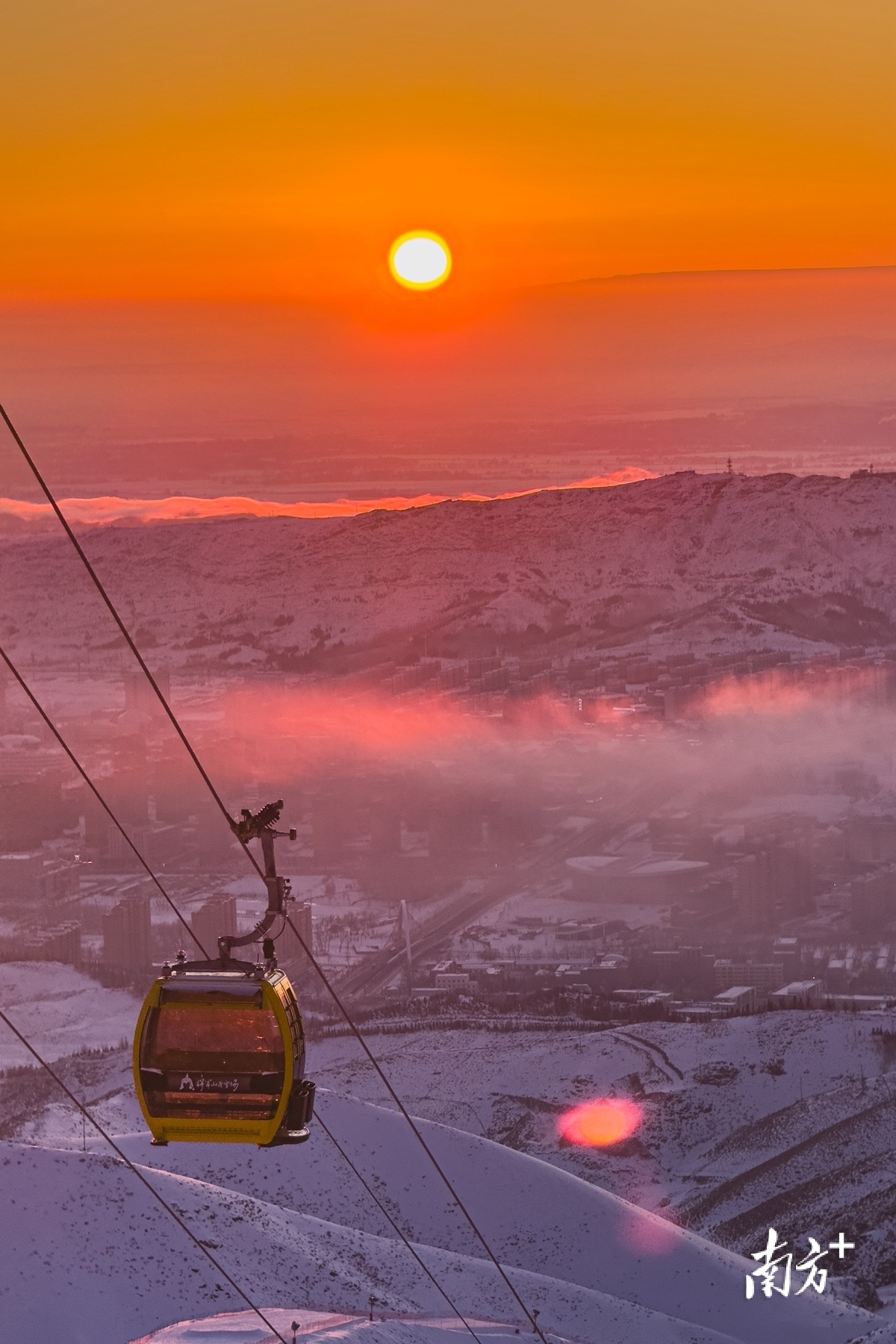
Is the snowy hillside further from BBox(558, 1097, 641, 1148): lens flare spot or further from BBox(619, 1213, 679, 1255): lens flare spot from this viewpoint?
BBox(558, 1097, 641, 1148): lens flare spot

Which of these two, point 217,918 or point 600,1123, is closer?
point 600,1123

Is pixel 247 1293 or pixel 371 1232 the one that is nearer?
pixel 247 1293

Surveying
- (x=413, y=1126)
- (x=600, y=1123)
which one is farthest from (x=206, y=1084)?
(x=600, y=1123)

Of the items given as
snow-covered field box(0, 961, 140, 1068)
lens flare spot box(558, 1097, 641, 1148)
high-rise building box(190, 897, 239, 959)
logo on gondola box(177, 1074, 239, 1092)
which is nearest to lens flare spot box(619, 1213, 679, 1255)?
lens flare spot box(558, 1097, 641, 1148)

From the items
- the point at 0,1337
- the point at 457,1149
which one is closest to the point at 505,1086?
the point at 457,1149

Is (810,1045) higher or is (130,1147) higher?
(810,1045)

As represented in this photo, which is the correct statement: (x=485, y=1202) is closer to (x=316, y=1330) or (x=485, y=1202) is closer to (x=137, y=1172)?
(x=316, y=1330)

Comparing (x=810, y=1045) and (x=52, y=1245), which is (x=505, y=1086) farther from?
(x=52, y=1245)
